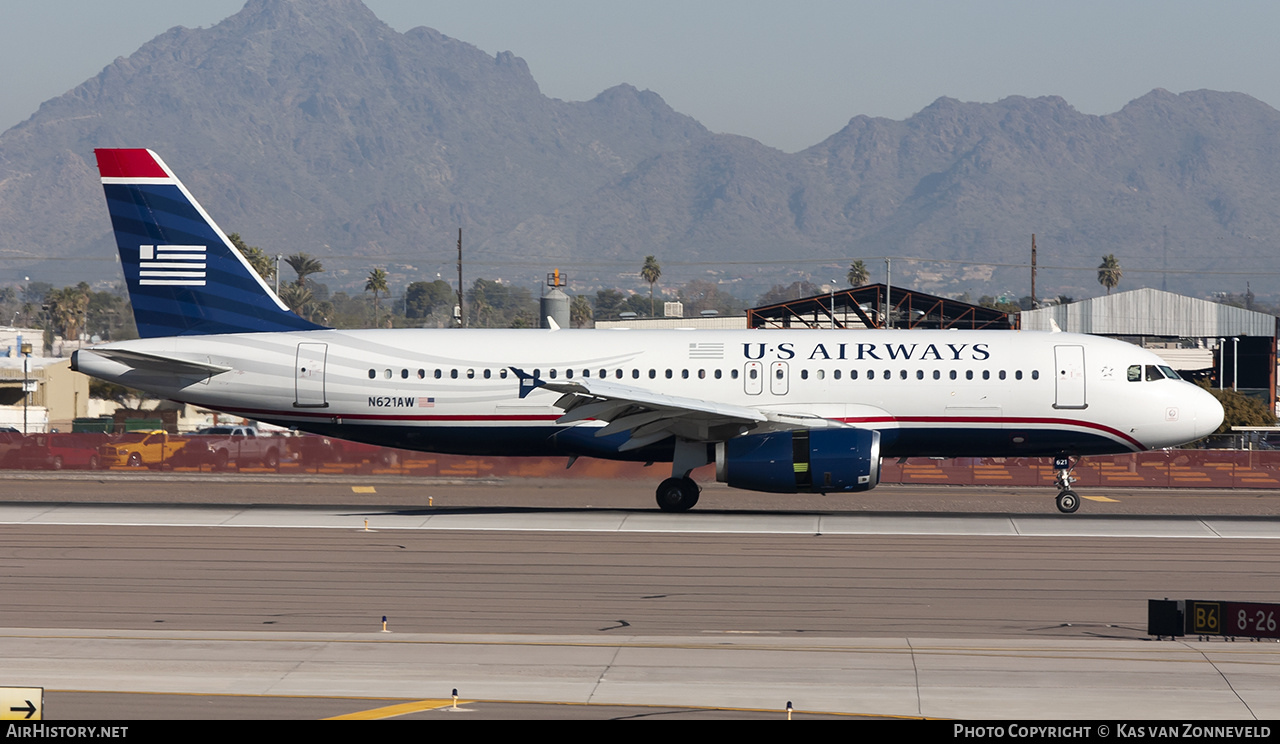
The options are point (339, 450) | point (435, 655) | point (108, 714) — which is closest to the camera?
point (108, 714)

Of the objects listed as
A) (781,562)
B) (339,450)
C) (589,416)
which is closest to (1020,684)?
(781,562)

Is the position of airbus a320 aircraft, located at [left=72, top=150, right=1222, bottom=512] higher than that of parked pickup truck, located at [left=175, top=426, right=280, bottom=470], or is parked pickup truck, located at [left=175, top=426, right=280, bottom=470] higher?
airbus a320 aircraft, located at [left=72, top=150, right=1222, bottom=512]

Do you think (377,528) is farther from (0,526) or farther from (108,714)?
(108,714)

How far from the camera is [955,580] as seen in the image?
1989 centimetres

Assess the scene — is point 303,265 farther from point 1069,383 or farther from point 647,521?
point 1069,383

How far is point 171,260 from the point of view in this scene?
2973cm

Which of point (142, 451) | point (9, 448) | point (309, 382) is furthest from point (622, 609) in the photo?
point (9, 448)

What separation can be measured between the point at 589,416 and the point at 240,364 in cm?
854

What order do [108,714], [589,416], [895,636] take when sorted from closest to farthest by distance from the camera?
[108,714]
[895,636]
[589,416]

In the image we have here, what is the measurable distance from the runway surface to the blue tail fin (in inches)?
175

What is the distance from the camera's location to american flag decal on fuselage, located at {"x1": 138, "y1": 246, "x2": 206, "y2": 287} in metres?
29.7

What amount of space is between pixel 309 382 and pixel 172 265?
4.55 m

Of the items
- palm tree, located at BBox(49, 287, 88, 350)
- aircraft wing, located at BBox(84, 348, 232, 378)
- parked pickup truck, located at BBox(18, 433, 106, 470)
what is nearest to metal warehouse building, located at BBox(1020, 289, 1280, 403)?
parked pickup truck, located at BBox(18, 433, 106, 470)

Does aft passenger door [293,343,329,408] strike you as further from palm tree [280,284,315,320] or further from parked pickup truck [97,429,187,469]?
palm tree [280,284,315,320]
